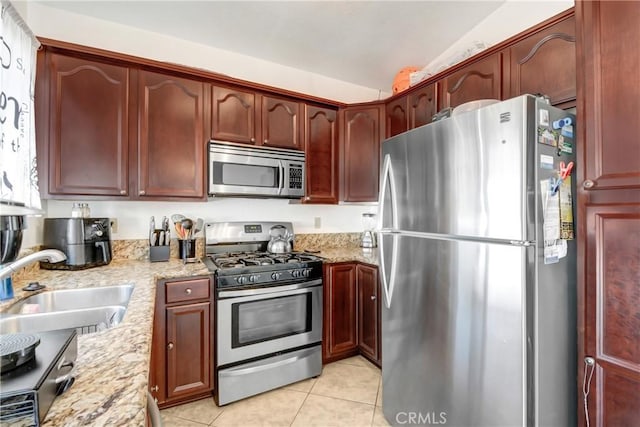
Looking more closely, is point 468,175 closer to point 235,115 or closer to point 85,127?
point 235,115

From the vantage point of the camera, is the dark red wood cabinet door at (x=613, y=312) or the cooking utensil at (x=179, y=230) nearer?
the dark red wood cabinet door at (x=613, y=312)

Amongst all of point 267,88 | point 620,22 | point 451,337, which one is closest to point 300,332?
point 451,337

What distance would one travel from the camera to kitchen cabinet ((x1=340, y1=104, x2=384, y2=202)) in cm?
271

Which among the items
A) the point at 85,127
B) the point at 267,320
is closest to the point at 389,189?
the point at 267,320

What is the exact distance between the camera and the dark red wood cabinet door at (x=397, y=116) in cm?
246

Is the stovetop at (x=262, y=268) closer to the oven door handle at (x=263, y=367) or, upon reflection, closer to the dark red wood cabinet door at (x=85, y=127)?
the oven door handle at (x=263, y=367)

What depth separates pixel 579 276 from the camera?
116 cm

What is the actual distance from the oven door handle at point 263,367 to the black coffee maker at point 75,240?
3.54ft

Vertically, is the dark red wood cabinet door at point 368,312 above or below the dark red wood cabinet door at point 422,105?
below

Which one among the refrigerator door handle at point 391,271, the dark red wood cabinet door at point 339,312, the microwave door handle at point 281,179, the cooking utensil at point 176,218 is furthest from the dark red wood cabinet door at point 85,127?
the refrigerator door handle at point 391,271

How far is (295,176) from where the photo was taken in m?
2.47

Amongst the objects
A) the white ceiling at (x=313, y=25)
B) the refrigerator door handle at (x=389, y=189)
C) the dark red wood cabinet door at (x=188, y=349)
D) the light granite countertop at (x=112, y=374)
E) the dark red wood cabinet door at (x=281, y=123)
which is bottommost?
the dark red wood cabinet door at (x=188, y=349)

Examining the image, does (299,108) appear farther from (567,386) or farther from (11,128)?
(567,386)

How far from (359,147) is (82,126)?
202 cm
